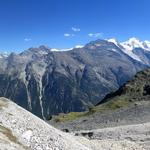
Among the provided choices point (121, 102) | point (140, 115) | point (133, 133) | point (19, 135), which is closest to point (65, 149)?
point (19, 135)

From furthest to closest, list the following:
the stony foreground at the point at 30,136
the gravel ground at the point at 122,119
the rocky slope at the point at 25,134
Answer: the gravel ground at the point at 122,119 < the stony foreground at the point at 30,136 < the rocky slope at the point at 25,134

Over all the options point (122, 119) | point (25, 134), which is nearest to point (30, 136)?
point (25, 134)

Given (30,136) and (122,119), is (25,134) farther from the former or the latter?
(122,119)

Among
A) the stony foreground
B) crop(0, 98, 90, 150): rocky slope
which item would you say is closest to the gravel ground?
the stony foreground

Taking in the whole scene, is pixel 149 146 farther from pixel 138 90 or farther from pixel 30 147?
pixel 138 90

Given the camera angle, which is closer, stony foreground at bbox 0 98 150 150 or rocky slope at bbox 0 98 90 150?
rocky slope at bbox 0 98 90 150

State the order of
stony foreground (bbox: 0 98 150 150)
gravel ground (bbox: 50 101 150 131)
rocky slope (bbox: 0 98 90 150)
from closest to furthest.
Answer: rocky slope (bbox: 0 98 90 150) → stony foreground (bbox: 0 98 150 150) → gravel ground (bbox: 50 101 150 131)

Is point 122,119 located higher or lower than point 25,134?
lower

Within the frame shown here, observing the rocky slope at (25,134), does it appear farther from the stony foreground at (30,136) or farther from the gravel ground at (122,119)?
the gravel ground at (122,119)

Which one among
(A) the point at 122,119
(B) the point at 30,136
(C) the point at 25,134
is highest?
(C) the point at 25,134

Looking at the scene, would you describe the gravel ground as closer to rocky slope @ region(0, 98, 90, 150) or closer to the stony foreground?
the stony foreground

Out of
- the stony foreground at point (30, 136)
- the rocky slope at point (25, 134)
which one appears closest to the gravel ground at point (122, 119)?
the stony foreground at point (30, 136)
